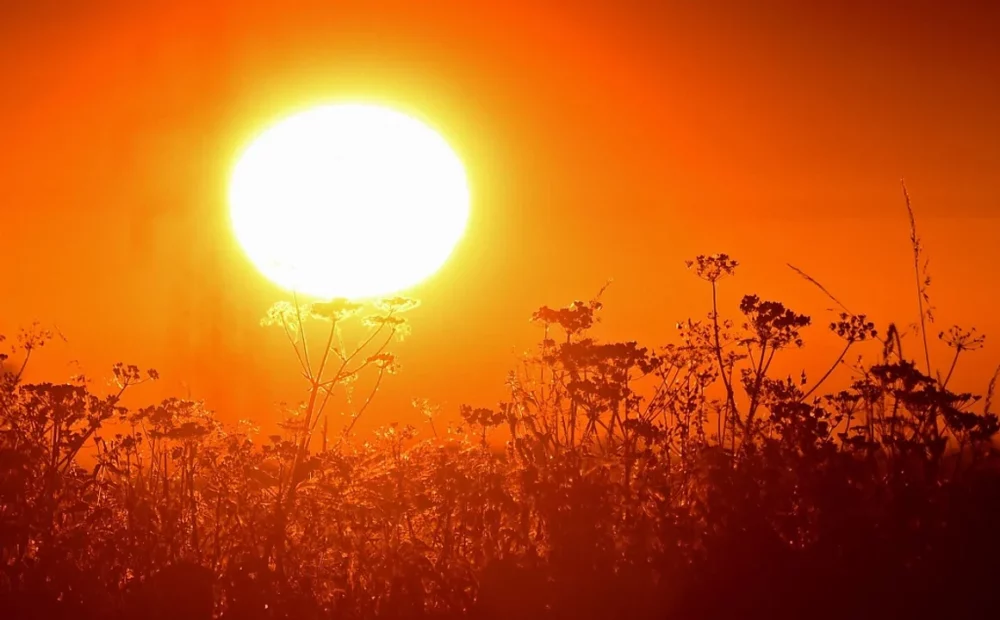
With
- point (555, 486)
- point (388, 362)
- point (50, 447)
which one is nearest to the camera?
point (555, 486)

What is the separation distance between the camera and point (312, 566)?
7.76 m

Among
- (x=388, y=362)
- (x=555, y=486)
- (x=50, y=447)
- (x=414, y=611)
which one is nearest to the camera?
(x=414, y=611)

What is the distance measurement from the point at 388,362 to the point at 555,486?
8.14 ft

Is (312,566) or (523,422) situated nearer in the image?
(312,566)

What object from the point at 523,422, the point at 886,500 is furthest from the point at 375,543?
the point at 886,500

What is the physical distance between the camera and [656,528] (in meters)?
7.78

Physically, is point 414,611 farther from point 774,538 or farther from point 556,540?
point 774,538

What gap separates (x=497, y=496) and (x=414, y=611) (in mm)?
1082

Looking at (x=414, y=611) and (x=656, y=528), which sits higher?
(x=656, y=528)

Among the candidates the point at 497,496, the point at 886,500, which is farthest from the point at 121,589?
the point at 886,500

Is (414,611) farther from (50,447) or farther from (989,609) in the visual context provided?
(989,609)

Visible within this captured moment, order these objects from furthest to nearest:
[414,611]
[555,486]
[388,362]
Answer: [388,362]
[555,486]
[414,611]

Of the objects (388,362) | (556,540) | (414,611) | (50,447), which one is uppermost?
(388,362)

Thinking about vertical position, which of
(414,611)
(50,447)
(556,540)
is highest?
(50,447)
